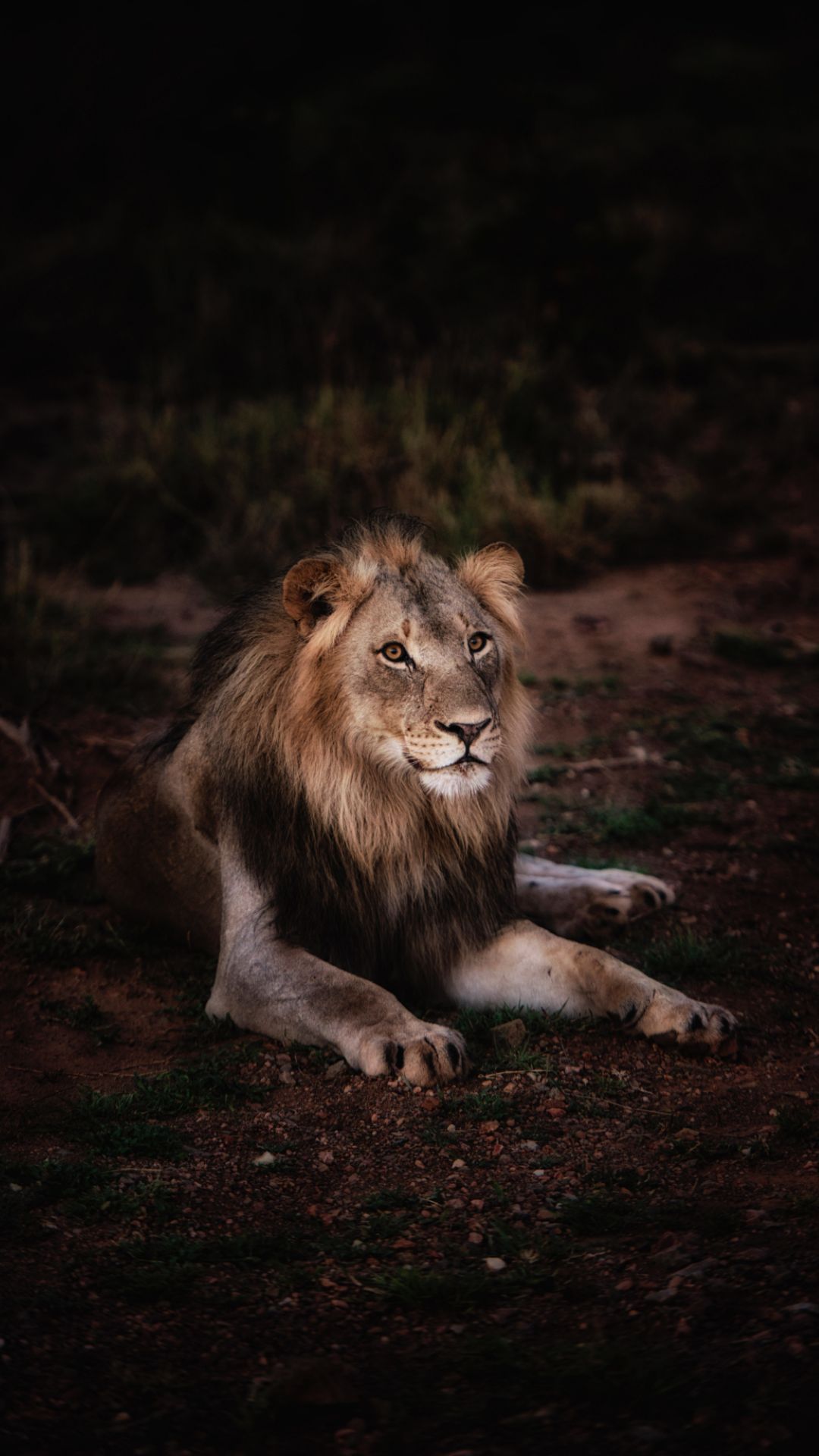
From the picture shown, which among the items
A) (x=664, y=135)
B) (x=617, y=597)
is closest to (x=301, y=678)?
(x=617, y=597)

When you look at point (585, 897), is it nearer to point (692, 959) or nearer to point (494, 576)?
point (692, 959)

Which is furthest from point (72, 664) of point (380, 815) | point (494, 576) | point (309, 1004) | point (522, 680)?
point (309, 1004)

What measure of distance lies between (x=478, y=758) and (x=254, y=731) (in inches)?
30.0

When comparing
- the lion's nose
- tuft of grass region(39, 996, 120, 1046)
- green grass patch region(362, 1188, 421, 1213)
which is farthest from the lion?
green grass patch region(362, 1188, 421, 1213)

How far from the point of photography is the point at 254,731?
4.08 meters

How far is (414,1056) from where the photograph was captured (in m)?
3.59

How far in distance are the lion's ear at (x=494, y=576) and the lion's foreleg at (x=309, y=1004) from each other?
42.9 inches

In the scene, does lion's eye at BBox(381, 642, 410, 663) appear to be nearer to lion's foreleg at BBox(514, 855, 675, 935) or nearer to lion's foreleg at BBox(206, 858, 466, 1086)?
lion's foreleg at BBox(206, 858, 466, 1086)

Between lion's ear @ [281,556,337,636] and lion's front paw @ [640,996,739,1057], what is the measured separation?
4.74 ft

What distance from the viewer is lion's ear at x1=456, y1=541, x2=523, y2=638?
4.18 meters

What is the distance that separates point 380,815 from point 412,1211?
117 cm

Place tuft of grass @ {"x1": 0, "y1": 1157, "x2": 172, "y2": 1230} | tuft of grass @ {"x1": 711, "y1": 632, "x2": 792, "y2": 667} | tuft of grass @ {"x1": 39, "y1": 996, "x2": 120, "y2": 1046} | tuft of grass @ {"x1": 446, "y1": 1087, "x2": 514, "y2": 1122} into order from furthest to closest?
1. tuft of grass @ {"x1": 711, "y1": 632, "x2": 792, "y2": 667}
2. tuft of grass @ {"x1": 39, "y1": 996, "x2": 120, "y2": 1046}
3. tuft of grass @ {"x1": 446, "y1": 1087, "x2": 514, "y2": 1122}
4. tuft of grass @ {"x1": 0, "y1": 1157, "x2": 172, "y2": 1230}

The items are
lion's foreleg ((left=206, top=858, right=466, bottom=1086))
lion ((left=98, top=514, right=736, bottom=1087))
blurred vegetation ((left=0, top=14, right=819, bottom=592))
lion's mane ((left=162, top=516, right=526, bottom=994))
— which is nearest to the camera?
lion's foreleg ((left=206, top=858, right=466, bottom=1086))

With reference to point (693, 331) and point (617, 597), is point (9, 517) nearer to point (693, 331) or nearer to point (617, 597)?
point (617, 597)
